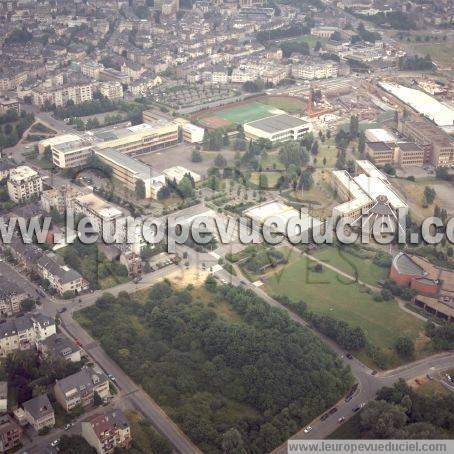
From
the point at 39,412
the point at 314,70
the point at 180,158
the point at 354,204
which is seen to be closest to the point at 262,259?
the point at 354,204

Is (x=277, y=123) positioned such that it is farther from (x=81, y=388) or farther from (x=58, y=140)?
(x=81, y=388)

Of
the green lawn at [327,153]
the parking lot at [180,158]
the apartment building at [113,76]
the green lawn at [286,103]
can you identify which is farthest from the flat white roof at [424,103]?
the apartment building at [113,76]

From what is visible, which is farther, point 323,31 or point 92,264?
point 323,31

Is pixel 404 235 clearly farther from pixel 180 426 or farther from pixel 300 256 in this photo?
pixel 180 426

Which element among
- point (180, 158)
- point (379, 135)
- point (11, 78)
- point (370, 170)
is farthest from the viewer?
point (11, 78)

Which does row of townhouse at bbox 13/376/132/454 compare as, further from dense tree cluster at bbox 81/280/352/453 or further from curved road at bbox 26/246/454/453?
dense tree cluster at bbox 81/280/352/453

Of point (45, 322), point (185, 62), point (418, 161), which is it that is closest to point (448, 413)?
point (45, 322)
